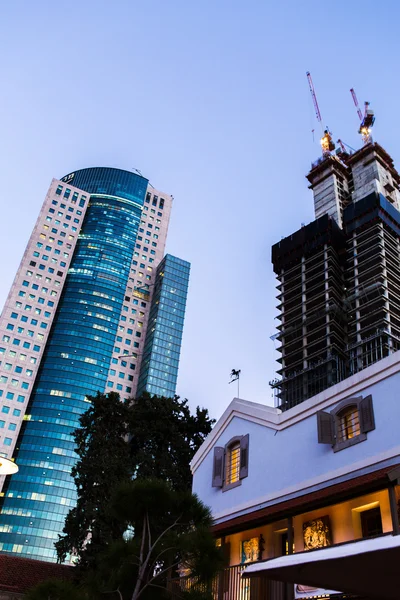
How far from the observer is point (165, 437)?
34438 millimetres

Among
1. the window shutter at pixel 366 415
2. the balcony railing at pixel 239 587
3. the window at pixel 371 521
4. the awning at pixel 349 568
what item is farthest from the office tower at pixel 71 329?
the awning at pixel 349 568

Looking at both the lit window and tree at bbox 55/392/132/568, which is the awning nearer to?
the lit window

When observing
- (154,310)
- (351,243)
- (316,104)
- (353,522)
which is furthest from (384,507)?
(316,104)

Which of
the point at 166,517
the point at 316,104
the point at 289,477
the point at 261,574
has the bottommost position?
the point at 261,574

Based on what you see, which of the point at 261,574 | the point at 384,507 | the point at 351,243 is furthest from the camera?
the point at 351,243

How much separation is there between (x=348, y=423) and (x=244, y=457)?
4.81m

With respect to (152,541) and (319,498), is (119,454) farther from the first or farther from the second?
(319,498)

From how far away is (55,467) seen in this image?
325 feet

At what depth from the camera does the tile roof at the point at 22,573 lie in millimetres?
24969

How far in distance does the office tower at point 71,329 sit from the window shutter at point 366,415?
89.6m

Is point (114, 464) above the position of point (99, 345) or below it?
below

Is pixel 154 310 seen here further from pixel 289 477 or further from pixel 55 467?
pixel 289 477

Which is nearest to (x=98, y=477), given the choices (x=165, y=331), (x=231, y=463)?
(x=231, y=463)

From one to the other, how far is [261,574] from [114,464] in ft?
83.7
